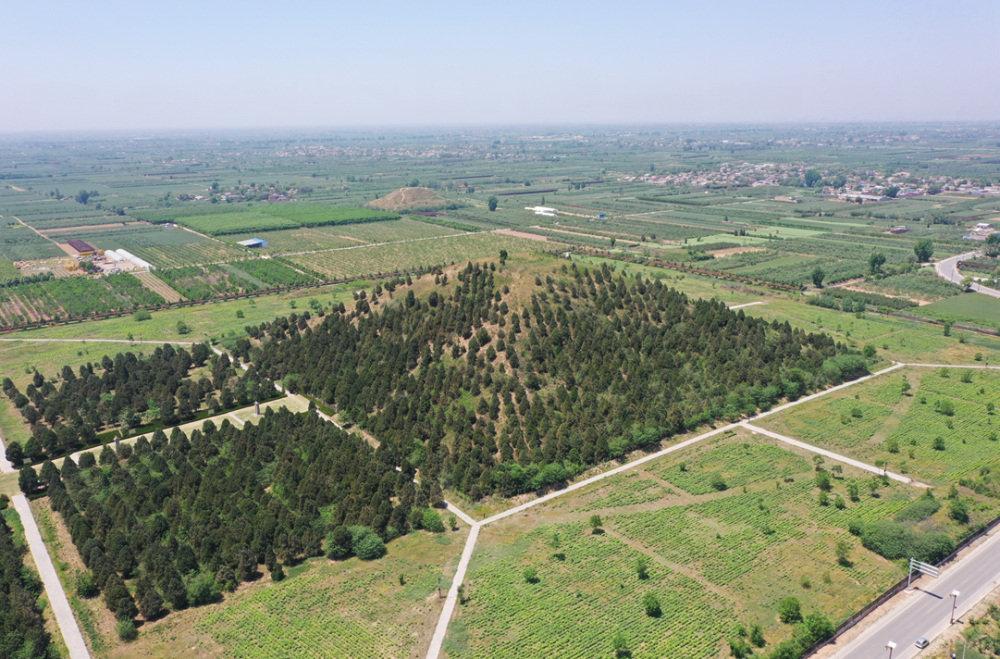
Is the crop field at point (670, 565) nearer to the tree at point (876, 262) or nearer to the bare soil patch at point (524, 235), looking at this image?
the tree at point (876, 262)

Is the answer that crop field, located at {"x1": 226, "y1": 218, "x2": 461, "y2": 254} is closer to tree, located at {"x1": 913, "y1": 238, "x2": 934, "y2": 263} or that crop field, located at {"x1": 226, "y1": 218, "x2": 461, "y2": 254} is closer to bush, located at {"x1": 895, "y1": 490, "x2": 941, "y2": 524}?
tree, located at {"x1": 913, "y1": 238, "x2": 934, "y2": 263}

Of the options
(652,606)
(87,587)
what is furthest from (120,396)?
(652,606)

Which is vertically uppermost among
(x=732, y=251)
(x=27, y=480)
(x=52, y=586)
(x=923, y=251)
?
(x=923, y=251)

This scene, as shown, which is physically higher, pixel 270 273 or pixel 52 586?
pixel 270 273

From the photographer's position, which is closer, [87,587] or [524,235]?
[87,587]

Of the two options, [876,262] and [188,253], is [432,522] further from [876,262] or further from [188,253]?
[188,253]

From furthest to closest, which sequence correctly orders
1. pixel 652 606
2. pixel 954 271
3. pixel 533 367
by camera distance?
pixel 954 271
pixel 533 367
pixel 652 606
